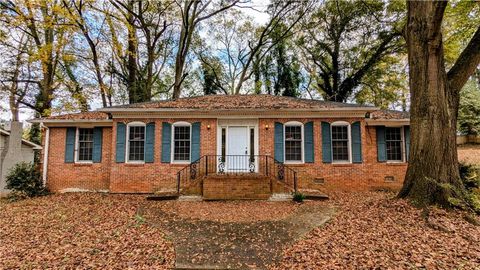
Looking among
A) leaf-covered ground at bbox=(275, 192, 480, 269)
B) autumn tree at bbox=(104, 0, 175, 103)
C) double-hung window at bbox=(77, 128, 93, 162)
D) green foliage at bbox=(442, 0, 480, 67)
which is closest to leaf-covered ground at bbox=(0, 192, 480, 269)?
leaf-covered ground at bbox=(275, 192, 480, 269)

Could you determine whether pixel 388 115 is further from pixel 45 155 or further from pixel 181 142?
pixel 45 155

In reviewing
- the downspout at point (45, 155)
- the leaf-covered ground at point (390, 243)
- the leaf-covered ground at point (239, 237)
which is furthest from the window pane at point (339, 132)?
the downspout at point (45, 155)

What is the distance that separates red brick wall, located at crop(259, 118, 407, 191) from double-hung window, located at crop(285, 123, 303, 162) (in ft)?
1.07

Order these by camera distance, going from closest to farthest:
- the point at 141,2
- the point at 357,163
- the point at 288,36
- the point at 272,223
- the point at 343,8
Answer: the point at 272,223
the point at 357,163
the point at 141,2
the point at 343,8
the point at 288,36

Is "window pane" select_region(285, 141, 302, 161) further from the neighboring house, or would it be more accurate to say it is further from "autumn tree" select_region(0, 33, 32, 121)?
"autumn tree" select_region(0, 33, 32, 121)

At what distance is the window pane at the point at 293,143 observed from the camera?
33.0ft


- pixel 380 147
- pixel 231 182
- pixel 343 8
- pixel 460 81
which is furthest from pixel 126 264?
pixel 343 8

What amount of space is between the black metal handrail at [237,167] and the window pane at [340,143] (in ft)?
6.82

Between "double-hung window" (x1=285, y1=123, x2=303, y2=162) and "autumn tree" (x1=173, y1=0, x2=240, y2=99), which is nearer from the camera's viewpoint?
"double-hung window" (x1=285, y1=123, x2=303, y2=162)

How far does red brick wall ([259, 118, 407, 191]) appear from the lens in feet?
32.1

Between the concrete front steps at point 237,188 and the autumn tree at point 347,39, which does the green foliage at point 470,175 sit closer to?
the concrete front steps at point 237,188

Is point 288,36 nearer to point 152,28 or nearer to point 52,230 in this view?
point 152,28

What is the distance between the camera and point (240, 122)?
10.3 metres

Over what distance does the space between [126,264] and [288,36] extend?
20.2 metres
